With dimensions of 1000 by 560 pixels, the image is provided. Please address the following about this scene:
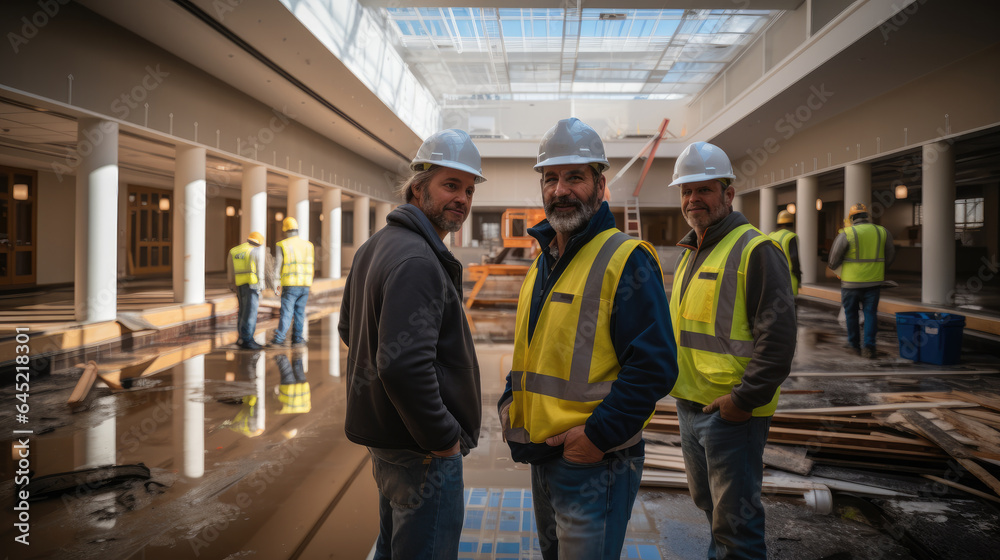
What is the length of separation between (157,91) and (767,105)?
14.9 meters

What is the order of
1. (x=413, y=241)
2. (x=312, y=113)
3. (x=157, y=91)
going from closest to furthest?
(x=413, y=241) → (x=157, y=91) → (x=312, y=113)

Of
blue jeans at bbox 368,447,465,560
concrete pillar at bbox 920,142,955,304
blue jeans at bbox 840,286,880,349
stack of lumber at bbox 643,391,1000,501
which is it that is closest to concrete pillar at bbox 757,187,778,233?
concrete pillar at bbox 920,142,955,304

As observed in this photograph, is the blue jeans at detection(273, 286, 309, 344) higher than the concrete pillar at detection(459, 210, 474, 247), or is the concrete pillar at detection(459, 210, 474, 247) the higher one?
the concrete pillar at detection(459, 210, 474, 247)

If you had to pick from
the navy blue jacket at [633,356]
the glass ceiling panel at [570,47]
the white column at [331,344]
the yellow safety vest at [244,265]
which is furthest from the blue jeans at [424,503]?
the glass ceiling panel at [570,47]

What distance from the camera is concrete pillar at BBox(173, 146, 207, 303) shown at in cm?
1103

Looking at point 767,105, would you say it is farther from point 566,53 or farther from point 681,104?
point 681,104

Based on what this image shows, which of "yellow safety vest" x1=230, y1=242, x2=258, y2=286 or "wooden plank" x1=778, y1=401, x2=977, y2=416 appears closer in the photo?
"wooden plank" x1=778, y1=401, x2=977, y2=416

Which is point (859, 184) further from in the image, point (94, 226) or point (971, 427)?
point (94, 226)

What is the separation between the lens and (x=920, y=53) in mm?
10156

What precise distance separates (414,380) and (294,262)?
743cm

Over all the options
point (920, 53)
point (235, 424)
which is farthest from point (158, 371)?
point (920, 53)

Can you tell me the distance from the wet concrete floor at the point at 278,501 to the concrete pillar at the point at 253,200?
322 inches

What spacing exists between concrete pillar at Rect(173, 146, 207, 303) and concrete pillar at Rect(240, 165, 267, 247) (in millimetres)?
2235

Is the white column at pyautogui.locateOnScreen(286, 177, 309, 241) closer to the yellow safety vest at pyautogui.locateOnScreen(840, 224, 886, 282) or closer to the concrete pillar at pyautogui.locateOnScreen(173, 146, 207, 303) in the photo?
the concrete pillar at pyautogui.locateOnScreen(173, 146, 207, 303)
